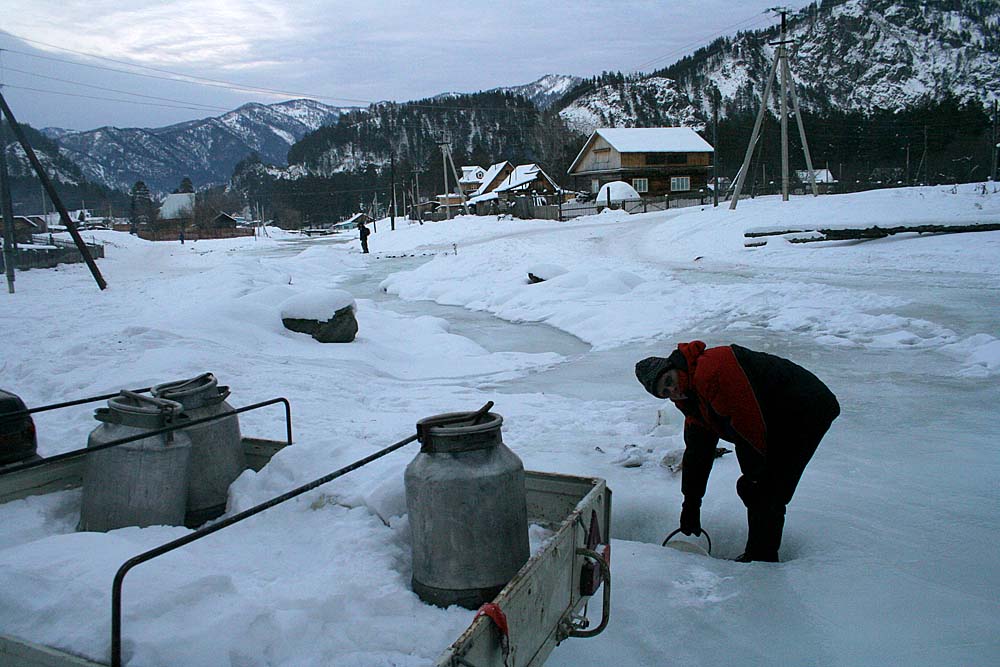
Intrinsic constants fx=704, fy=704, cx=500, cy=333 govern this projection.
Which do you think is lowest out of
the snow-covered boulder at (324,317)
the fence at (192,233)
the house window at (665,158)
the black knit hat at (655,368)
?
the fence at (192,233)

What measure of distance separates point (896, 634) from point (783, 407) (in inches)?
43.5

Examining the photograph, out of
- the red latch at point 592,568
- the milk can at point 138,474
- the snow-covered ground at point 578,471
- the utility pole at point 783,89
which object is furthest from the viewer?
the utility pole at point 783,89

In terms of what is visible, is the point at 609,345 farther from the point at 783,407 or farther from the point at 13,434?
the point at 13,434

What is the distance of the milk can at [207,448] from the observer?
12.1 ft

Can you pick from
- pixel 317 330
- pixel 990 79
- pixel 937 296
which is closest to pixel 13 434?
pixel 317 330

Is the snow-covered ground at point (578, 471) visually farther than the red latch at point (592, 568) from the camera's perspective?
No

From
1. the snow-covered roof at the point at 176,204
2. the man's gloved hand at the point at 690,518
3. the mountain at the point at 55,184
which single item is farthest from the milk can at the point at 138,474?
the snow-covered roof at the point at 176,204

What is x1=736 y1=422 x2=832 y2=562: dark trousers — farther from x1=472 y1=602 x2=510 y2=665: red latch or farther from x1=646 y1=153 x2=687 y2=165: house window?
x1=646 y1=153 x2=687 y2=165: house window

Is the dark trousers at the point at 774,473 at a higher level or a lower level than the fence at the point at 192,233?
higher

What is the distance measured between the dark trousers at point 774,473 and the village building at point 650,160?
2496 inches

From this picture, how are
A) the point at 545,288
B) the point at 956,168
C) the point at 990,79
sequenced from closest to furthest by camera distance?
the point at 545,288 → the point at 956,168 → the point at 990,79

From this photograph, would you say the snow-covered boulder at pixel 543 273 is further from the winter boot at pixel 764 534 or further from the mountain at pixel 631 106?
the mountain at pixel 631 106

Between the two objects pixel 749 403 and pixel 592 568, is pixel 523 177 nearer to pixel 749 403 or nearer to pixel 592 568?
pixel 749 403

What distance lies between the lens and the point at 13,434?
3754 millimetres
